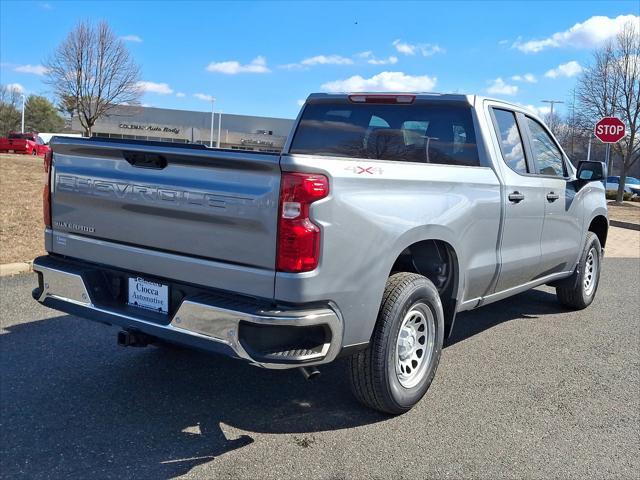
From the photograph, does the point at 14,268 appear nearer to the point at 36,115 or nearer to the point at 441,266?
the point at 441,266

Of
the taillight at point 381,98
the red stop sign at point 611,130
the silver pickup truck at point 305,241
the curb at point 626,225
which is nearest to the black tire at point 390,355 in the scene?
the silver pickup truck at point 305,241

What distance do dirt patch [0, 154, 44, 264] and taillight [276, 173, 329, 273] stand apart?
5773 millimetres

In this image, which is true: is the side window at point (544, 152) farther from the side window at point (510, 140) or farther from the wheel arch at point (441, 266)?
the wheel arch at point (441, 266)

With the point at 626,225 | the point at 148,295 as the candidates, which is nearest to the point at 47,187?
the point at 148,295

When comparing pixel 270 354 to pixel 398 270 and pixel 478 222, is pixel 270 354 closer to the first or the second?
pixel 398 270

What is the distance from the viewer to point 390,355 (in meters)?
3.52

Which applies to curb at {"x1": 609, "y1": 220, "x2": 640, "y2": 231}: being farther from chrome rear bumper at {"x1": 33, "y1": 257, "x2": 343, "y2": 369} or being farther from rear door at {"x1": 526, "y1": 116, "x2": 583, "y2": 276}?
chrome rear bumper at {"x1": 33, "y1": 257, "x2": 343, "y2": 369}

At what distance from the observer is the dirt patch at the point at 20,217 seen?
798 centimetres

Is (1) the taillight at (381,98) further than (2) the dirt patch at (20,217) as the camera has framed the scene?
No

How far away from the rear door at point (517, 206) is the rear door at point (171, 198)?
2321 mm

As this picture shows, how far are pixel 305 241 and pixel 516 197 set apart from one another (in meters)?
2.41

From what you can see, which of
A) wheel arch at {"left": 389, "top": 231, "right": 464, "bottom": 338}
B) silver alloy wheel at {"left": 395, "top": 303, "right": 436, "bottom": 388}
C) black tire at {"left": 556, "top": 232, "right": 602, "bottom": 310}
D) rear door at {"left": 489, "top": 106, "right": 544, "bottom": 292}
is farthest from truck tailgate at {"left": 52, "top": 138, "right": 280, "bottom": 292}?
black tire at {"left": 556, "top": 232, "right": 602, "bottom": 310}

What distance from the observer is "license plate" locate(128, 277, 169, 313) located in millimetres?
3363

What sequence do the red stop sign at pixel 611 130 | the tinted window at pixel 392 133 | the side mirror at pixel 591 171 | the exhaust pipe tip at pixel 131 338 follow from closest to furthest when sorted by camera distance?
1. the exhaust pipe tip at pixel 131 338
2. the tinted window at pixel 392 133
3. the side mirror at pixel 591 171
4. the red stop sign at pixel 611 130
